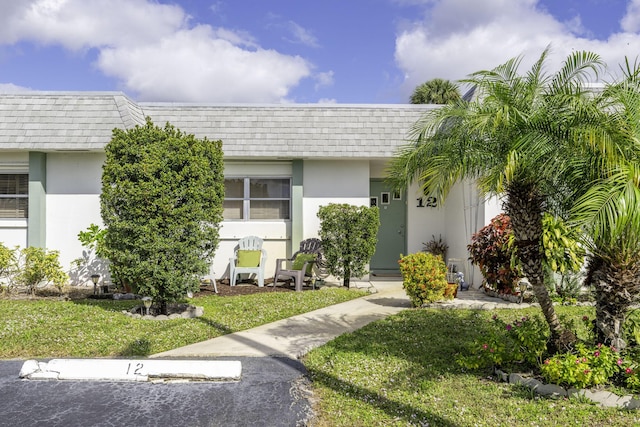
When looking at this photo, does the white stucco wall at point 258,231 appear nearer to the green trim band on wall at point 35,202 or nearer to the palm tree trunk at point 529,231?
the green trim band on wall at point 35,202

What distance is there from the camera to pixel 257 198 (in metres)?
11.2

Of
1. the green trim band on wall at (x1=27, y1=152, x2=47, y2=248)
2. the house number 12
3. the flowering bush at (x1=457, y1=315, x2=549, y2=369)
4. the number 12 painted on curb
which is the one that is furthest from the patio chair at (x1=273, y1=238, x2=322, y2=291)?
the green trim band on wall at (x1=27, y1=152, x2=47, y2=248)

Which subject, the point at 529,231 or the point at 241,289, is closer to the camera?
the point at 529,231

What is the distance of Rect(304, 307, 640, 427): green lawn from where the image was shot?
3.66 m

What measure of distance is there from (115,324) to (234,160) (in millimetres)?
5373

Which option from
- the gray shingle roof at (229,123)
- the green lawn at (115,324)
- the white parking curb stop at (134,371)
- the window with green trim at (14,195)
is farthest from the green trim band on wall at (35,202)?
the white parking curb stop at (134,371)

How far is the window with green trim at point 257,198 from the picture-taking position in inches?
439

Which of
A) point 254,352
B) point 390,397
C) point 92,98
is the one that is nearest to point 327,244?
point 254,352

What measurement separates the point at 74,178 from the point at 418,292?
8440mm

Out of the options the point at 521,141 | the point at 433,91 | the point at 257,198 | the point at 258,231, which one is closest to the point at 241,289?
the point at 258,231

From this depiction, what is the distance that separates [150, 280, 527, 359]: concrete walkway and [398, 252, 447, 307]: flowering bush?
307 millimetres

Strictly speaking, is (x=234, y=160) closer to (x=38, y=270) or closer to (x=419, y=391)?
(x=38, y=270)

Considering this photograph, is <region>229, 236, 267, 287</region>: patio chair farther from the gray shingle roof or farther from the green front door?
the green front door

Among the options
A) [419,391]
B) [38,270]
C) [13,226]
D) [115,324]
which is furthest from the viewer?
[13,226]
